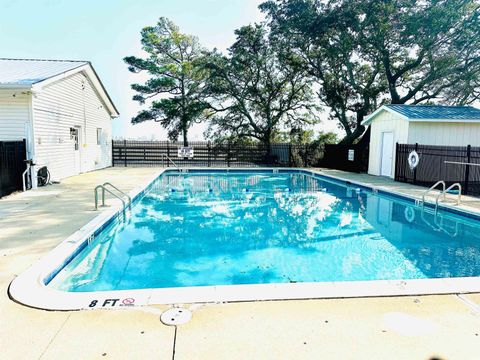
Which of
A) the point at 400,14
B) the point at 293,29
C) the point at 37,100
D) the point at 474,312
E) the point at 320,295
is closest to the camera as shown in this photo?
the point at 474,312

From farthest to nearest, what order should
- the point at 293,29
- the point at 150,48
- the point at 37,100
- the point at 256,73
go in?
the point at 150,48
the point at 256,73
the point at 293,29
the point at 37,100

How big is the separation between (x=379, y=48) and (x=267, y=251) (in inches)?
642

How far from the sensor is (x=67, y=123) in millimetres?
12078

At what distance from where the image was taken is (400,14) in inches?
678

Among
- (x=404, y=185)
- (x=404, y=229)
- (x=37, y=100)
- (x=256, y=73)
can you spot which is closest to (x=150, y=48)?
(x=256, y=73)

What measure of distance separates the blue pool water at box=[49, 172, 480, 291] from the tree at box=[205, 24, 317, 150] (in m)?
12.1

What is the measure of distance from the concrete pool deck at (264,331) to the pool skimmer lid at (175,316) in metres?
0.05

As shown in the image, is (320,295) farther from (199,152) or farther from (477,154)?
(199,152)

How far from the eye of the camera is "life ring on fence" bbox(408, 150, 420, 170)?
1111cm

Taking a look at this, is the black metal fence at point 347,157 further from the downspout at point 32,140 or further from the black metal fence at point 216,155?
the downspout at point 32,140

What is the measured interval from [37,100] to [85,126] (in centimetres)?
427

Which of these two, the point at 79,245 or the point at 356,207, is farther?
the point at 356,207

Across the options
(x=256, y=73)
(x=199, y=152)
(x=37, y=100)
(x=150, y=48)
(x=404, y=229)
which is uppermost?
(x=150, y=48)

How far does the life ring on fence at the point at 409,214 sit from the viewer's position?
25.0 ft
